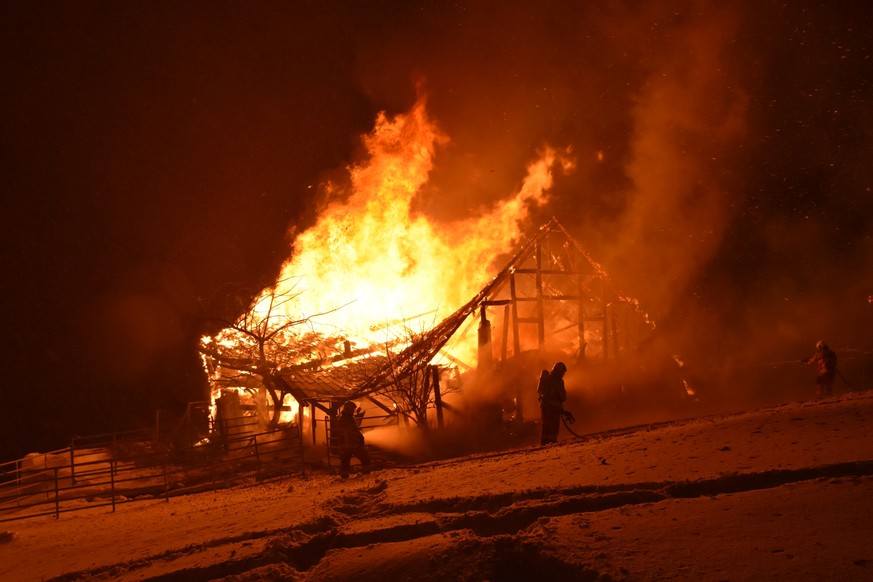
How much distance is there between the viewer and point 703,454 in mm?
6902

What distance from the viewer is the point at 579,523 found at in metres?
5.30

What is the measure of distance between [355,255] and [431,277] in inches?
113

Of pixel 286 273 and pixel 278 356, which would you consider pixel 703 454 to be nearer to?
pixel 278 356

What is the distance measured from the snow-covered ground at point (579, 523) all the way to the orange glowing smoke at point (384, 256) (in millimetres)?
12838

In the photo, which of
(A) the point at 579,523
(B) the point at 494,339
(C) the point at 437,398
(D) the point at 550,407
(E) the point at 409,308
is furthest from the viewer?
(E) the point at 409,308

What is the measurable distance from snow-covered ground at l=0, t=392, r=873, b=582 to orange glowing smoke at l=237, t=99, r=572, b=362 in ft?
42.1

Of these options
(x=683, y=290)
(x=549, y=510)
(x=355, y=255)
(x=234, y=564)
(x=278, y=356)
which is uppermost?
(x=355, y=255)

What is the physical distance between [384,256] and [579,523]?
59.7 feet

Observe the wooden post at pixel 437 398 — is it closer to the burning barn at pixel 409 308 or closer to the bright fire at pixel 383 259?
the burning barn at pixel 409 308

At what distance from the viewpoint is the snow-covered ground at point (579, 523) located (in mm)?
4379

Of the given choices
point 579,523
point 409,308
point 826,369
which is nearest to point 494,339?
point 409,308

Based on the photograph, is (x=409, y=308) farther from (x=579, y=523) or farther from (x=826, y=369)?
(x=579, y=523)

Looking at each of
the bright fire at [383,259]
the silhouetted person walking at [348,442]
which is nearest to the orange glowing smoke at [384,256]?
the bright fire at [383,259]

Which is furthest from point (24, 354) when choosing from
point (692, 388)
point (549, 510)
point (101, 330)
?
point (549, 510)
